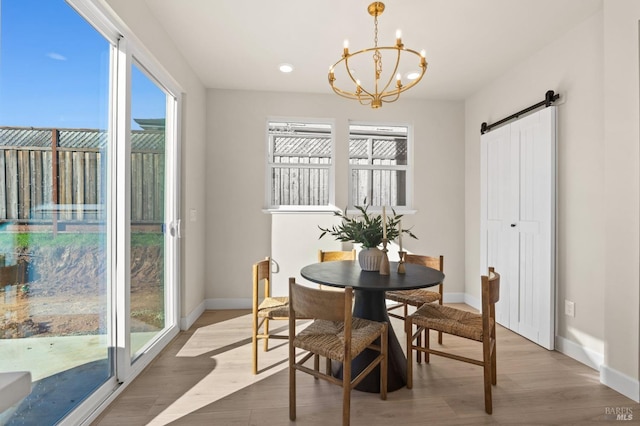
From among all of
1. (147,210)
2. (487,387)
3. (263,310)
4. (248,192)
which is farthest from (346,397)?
(248,192)

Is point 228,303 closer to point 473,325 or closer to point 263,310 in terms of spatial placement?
point 263,310

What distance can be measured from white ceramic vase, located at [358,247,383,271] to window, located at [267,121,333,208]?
1.82m

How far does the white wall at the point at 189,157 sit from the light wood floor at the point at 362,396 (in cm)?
78

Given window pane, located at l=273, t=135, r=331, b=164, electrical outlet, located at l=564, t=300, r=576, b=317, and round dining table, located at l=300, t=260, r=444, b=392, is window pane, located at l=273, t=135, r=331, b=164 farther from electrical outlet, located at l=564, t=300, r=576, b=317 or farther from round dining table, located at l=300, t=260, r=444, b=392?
electrical outlet, located at l=564, t=300, r=576, b=317

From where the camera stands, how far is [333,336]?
1.87 meters

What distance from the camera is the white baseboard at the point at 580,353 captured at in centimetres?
242

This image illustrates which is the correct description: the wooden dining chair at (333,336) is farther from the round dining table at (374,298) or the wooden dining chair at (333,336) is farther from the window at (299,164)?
the window at (299,164)

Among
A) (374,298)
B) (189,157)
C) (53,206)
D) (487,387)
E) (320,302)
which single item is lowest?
(487,387)

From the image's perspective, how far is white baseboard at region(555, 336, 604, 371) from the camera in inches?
95.3

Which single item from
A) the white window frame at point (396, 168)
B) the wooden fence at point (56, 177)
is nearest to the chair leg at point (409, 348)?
the wooden fence at point (56, 177)

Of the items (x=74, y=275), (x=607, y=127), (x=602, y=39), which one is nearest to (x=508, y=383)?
(x=607, y=127)

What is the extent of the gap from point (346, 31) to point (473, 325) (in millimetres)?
2404

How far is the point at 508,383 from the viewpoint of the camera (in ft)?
7.33

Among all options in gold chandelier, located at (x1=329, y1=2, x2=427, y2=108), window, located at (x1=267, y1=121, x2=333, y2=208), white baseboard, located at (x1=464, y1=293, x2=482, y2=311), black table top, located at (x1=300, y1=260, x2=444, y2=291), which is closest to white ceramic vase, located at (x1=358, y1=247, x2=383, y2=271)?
black table top, located at (x1=300, y1=260, x2=444, y2=291)
